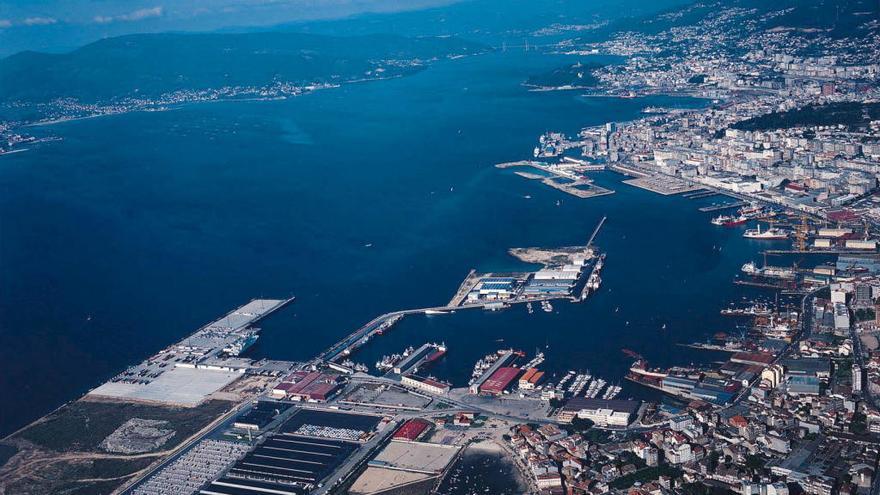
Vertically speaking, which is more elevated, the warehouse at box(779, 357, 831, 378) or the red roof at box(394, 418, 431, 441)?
the warehouse at box(779, 357, 831, 378)

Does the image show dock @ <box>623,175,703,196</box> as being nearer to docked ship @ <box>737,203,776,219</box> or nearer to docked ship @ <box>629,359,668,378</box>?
docked ship @ <box>737,203,776,219</box>

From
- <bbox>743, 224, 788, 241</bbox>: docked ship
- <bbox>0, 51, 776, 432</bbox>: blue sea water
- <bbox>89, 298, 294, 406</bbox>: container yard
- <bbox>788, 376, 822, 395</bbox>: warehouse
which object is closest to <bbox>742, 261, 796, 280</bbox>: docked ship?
<bbox>0, 51, 776, 432</bbox>: blue sea water

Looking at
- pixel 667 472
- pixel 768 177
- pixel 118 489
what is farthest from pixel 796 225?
pixel 118 489

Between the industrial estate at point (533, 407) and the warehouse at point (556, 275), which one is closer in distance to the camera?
the industrial estate at point (533, 407)

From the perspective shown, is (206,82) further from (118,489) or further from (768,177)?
(118,489)

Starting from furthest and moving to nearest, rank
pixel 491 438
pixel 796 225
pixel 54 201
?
1. pixel 54 201
2. pixel 796 225
3. pixel 491 438

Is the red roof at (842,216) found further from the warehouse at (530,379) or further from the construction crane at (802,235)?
the warehouse at (530,379)

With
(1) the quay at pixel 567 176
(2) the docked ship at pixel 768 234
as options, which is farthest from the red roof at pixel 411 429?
(1) the quay at pixel 567 176
